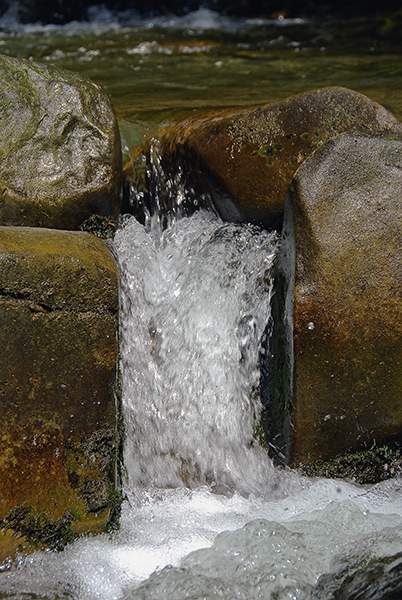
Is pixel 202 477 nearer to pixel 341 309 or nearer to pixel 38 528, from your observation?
pixel 38 528

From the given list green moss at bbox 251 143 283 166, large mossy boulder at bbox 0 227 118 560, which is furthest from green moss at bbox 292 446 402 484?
green moss at bbox 251 143 283 166

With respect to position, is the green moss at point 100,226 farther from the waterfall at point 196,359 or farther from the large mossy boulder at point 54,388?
the large mossy boulder at point 54,388

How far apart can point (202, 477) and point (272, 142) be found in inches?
70.1

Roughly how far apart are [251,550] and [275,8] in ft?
29.5

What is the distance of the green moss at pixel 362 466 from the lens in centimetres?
286

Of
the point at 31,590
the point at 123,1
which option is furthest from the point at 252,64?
the point at 31,590

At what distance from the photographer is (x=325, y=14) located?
9.70 metres

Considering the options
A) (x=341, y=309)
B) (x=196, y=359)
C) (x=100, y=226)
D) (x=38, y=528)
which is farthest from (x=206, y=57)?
(x=38, y=528)

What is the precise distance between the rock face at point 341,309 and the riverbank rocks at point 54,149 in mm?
1138

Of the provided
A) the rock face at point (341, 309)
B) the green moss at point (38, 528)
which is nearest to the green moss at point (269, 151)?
the rock face at point (341, 309)

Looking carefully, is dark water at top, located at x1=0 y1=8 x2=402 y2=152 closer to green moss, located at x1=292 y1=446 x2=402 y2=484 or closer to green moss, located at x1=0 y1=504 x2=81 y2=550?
green moss, located at x1=292 y1=446 x2=402 y2=484

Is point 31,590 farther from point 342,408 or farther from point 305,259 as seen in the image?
point 305,259

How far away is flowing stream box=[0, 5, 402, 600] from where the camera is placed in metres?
2.36

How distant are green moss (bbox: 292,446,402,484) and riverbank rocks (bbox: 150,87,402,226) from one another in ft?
4.32
